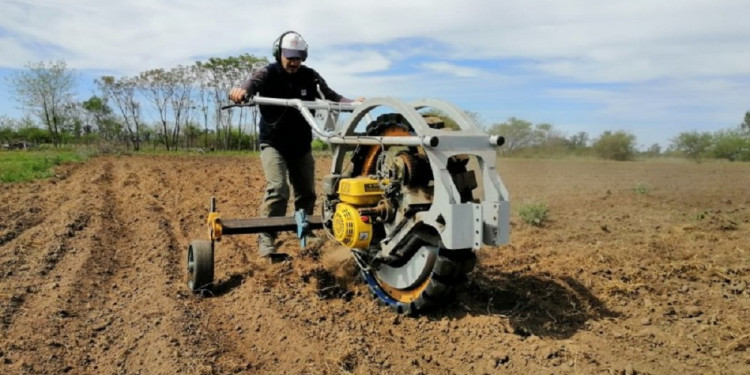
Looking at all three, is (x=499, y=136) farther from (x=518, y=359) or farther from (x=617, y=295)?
(x=617, y=295)

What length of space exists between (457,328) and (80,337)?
2.63 metres

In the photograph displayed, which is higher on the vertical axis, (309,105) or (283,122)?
(309,105)

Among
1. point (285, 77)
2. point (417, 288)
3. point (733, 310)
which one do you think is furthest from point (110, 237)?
point (733, 310)

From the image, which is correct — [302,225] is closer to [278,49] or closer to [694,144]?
[278,49]

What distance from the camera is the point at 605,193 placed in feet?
39.3

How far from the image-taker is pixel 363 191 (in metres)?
4.55

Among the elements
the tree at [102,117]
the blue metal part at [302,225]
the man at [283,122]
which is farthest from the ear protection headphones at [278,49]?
the tree at [102,117]

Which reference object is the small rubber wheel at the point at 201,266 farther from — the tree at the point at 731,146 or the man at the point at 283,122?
the tree at the point at 731,146

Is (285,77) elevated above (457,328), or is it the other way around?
(285,77)

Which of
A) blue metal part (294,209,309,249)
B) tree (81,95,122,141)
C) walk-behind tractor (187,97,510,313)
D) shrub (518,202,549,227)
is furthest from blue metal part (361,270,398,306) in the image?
tree (81,95,122,141)

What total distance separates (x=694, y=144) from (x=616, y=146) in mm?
3783

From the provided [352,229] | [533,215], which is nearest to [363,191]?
[352,229]

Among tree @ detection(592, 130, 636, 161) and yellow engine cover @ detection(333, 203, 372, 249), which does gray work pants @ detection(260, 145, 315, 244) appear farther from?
tree @ detection(592, 130, 636, 161)

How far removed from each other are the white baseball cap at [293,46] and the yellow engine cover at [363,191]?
1.76 m
